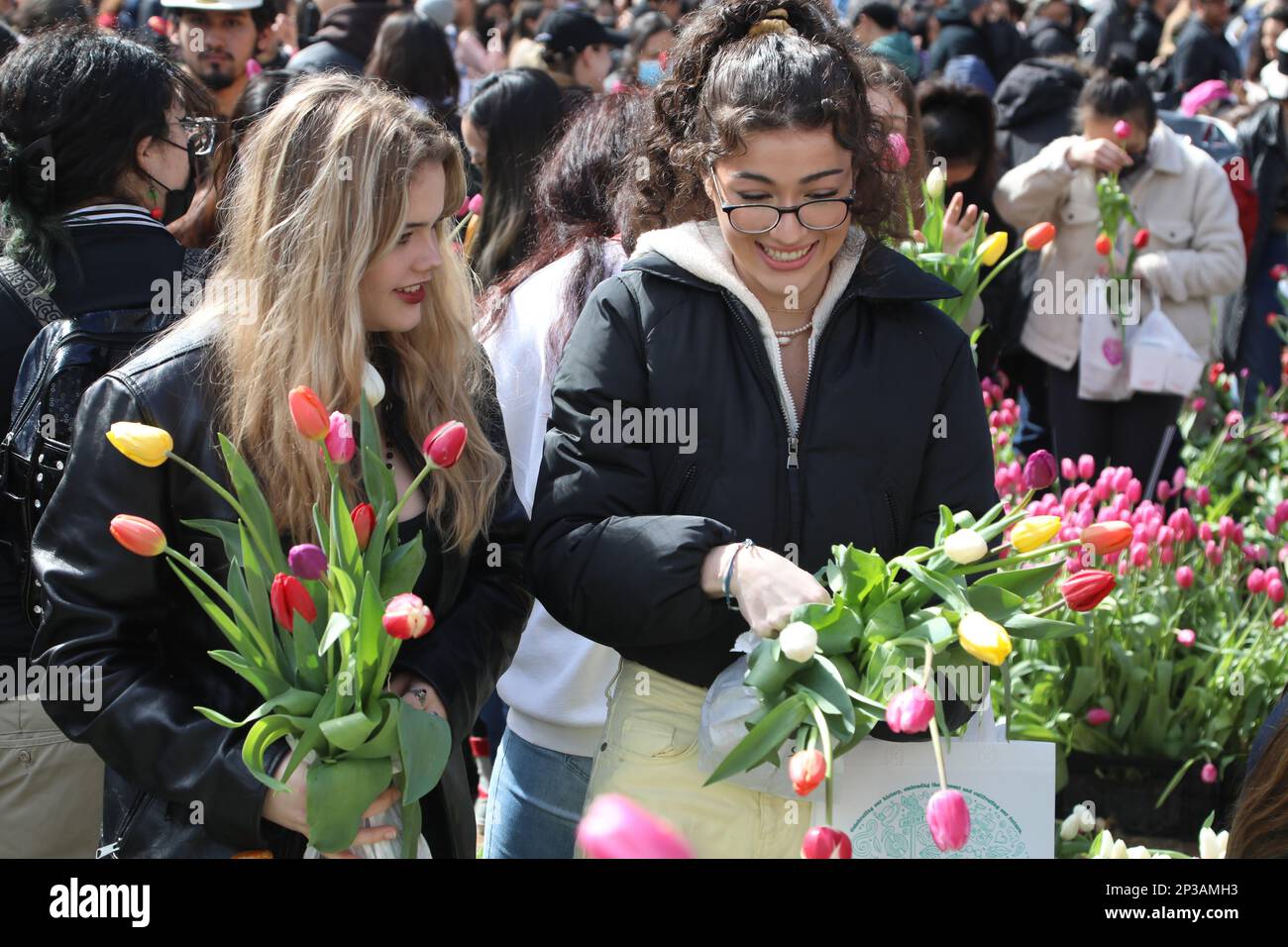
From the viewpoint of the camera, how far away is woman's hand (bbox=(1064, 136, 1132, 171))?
466 centimetres

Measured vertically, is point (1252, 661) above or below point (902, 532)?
below

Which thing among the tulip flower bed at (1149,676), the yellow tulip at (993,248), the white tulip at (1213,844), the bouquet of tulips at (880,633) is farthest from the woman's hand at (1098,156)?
the bouquet of tulips at (880,633)

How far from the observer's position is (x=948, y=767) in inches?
68.4

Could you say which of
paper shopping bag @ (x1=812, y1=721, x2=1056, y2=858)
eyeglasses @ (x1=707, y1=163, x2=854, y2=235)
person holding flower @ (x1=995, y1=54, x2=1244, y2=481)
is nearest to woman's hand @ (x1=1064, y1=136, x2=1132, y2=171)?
person holding flower @ (x1=995, y1=54, x2=1244, y2=481)

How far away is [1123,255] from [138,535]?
163 inches

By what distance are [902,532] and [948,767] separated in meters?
0.37

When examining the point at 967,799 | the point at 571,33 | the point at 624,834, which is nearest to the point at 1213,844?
the point at 967,799

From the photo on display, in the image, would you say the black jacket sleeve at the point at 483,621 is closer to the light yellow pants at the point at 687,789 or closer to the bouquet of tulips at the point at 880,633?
the light yellow pants at the point at 687,789

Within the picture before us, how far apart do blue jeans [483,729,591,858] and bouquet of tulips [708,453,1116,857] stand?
2.33ft

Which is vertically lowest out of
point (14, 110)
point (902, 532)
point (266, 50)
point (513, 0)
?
point (513, 0)

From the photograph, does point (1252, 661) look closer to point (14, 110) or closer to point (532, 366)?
point (532, 366)

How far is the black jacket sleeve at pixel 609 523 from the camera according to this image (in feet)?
6.01
